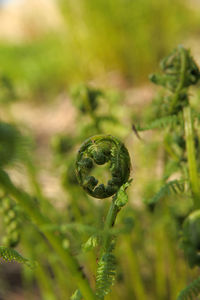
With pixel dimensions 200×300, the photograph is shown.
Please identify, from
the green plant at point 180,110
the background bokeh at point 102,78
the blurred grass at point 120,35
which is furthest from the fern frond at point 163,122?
the blurred grass at point 120,35

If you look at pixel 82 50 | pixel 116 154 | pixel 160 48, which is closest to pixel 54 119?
pixel 82 50

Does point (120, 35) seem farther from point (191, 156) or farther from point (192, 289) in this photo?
point (192, 289)

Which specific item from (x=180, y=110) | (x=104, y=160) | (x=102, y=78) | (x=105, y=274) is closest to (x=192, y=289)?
(x=105, y=274)

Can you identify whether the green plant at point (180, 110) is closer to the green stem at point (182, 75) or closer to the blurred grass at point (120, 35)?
the green stem at point (182, 75)

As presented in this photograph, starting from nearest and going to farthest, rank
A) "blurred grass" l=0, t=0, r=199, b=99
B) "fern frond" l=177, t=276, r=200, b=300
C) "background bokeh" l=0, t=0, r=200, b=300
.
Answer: "fern frond" l=177, t=276, r=200, b=300
"background bokeh" l=0, t=0, r=200, b=300
"blurred grass" l=0, t=0, r=199, b=99

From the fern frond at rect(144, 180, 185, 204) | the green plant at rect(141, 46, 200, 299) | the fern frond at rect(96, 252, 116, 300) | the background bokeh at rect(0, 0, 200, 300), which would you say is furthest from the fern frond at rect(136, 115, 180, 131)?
the background bokeh at rect(0, 0, 200, 300)

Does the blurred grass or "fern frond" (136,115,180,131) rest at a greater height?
the blurred grass

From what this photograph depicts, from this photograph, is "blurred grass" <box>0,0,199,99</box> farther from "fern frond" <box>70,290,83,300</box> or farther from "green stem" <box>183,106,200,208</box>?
"fern frond" <box>70,290,83,300</box>
